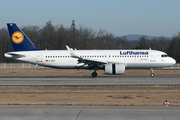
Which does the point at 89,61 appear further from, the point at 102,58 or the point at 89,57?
the point at 102,58

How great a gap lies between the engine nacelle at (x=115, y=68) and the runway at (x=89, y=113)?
61.8 feet

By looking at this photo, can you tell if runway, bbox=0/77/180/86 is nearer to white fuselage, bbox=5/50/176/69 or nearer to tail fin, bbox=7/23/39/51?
white fuselage, bbox=5/50/176/69

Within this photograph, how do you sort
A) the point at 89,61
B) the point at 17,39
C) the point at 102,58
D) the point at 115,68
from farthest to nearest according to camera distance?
the point at 17,39, the point at 102,58, the point at 89,61, the point at 115,68

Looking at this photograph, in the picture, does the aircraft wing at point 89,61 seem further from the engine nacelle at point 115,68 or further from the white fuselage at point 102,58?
the engine nacelle at point 115,68

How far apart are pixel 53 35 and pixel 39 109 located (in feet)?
299

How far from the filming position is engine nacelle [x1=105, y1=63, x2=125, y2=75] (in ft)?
105

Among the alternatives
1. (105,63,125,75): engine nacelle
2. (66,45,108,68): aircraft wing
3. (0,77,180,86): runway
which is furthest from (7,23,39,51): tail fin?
(105,63,125,75): engine nacelle

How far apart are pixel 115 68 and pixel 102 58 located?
3.76 meters

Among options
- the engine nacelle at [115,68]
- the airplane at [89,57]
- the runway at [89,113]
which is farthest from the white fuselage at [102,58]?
the runway at [89,113]

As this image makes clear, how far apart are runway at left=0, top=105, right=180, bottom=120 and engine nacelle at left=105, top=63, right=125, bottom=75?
18823 millimetres

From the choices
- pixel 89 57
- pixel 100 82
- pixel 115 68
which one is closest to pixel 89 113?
pixel 100 82

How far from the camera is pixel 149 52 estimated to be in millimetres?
35281

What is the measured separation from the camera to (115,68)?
3197 centimetres

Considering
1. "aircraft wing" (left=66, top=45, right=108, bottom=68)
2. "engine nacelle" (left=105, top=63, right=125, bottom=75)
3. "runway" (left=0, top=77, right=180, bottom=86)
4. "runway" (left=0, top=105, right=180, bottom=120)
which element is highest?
"aircraft wing" (left=66, top=45, right=108, bottom=68)
